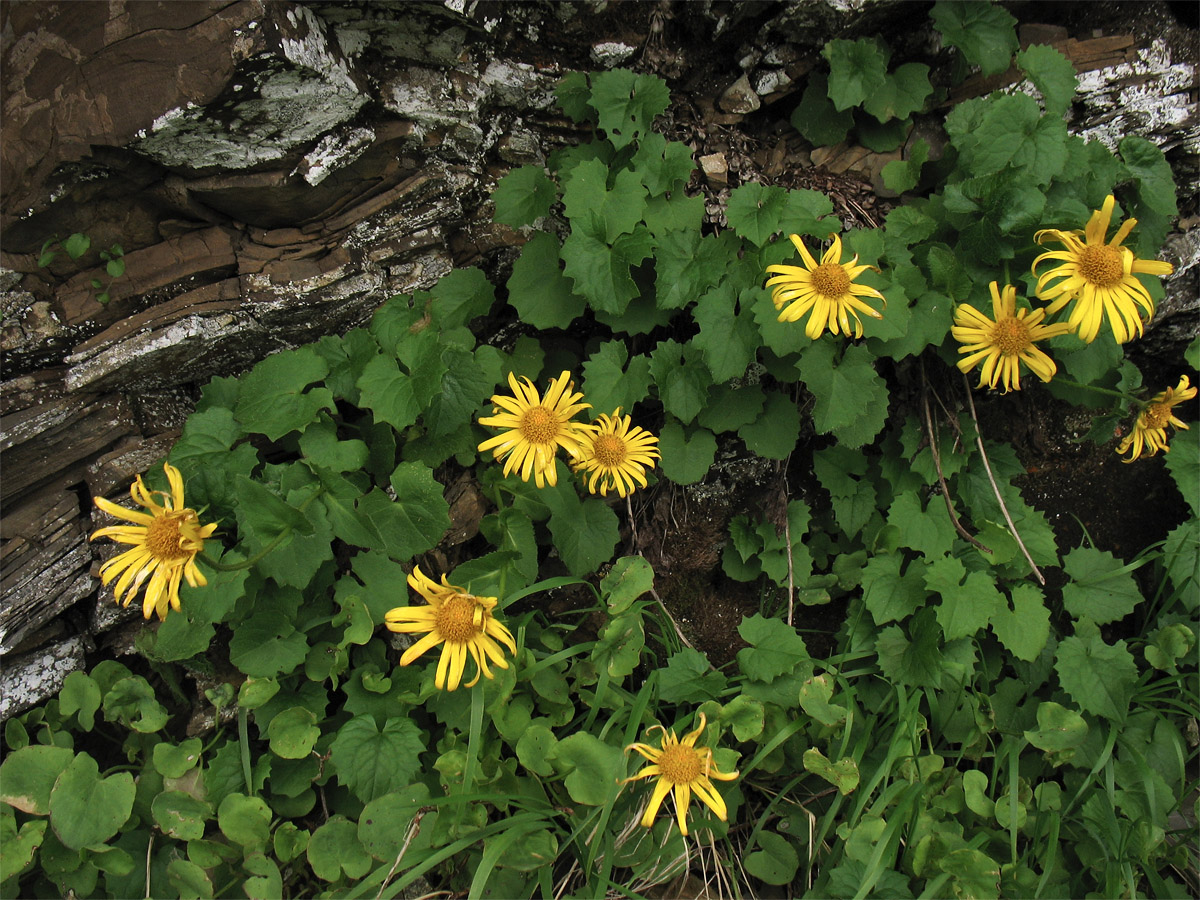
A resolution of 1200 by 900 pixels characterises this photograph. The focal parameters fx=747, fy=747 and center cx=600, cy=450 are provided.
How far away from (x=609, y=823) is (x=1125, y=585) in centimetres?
209

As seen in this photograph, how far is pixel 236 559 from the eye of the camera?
2.16m

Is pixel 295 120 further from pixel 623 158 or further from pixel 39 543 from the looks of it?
pixel 39 543

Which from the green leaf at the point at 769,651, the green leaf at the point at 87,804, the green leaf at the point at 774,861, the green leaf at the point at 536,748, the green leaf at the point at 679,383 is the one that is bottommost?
the green leaf at the point at 774,861

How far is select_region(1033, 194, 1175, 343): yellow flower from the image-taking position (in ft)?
7.04

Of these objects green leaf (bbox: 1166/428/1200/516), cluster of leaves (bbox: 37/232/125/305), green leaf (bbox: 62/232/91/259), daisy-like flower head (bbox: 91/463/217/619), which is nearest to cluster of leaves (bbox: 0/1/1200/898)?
green leaf (bbox: 1166/428/1200/516)

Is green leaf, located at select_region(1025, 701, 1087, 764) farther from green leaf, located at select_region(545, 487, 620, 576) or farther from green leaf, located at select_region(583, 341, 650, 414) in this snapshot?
green leaf, located at select_region(583, 341, 650, 414)

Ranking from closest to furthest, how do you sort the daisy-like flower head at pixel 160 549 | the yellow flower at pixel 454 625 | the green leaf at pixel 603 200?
the daisy-like flower head at pixel 160 549 → the yellow flower at pixel 454 625 → the green leaf at pixel 603 200

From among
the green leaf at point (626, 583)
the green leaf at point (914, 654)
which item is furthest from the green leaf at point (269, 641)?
the green leaf at point (914, 654)

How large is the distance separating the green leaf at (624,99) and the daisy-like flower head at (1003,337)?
119 cm

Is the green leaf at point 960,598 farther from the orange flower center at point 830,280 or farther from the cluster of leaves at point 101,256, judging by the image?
the cluster of leaves at point 101,256

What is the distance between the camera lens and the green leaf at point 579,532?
2508 mm

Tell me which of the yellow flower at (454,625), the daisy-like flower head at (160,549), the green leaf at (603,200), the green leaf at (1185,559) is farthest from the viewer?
the green leaf at (1185,559)

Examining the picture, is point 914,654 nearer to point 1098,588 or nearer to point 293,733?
point 1098,588

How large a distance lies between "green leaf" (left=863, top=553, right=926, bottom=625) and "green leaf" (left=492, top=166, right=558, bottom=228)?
5.50 ft
